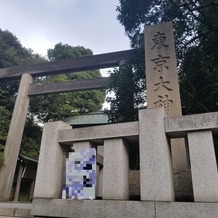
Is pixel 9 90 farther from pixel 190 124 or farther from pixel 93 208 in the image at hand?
pixel 190 124

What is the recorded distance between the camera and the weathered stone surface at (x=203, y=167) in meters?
2.05

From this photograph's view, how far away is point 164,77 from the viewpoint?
4383mm

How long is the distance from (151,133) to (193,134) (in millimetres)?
449

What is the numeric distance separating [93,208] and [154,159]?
0.87 metres

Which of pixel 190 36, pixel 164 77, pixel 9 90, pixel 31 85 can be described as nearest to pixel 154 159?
pixel 164 77

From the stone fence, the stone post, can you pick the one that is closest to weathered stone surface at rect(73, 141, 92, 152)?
the stone fence

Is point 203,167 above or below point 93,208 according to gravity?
above

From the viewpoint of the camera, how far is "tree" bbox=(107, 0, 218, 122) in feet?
17.7

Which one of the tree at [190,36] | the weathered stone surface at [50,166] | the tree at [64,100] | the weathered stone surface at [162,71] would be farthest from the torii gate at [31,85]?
the weathered stone surface at [50,166]

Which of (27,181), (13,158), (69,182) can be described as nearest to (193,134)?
(69,182)

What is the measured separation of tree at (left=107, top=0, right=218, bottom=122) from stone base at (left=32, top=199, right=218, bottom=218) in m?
3.46

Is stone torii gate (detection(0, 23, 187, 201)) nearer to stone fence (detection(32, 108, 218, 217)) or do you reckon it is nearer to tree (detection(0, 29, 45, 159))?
tree (detection(0, 29, 45, 159))

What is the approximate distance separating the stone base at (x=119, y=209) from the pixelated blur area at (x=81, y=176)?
9cm

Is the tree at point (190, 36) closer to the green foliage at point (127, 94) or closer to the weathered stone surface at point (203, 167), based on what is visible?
the green foliage at point (127, 94)
